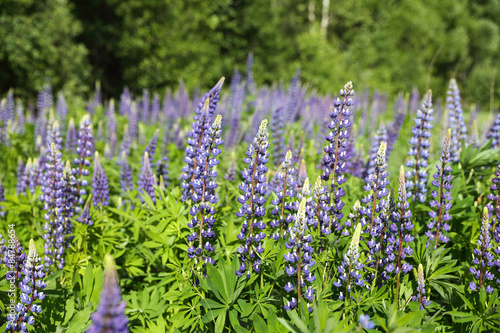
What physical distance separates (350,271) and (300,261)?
0.90 feet

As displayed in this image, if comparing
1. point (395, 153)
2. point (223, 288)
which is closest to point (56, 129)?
point (223, 288)

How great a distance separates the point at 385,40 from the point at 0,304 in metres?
29.3

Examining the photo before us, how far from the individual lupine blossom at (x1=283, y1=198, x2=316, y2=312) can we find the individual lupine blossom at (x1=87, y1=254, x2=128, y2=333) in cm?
97

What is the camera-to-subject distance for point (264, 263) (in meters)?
2.46

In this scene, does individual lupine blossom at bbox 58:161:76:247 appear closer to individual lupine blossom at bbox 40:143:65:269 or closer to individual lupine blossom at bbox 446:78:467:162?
individual lupine blossom at bbox 40:143:65:269

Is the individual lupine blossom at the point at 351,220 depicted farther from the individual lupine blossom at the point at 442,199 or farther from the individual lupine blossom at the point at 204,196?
the individual lupine blossom at the point at 204,196

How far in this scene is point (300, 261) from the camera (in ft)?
7.38

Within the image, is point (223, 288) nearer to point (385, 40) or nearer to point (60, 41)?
point (60, 41)

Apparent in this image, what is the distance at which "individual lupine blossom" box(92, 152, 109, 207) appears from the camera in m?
3.35

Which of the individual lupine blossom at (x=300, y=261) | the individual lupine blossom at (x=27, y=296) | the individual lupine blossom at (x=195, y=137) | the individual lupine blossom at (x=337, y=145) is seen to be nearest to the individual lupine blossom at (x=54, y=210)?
the individual lupine blossom at (x=27, y=296)

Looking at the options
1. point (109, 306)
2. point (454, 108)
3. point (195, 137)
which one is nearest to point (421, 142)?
point (454, 108)

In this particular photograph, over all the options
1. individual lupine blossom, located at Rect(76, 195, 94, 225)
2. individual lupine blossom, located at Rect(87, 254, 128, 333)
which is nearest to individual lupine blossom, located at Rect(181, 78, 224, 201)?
individual lupine blossom, located at Rect(76, 195, 94, 225)

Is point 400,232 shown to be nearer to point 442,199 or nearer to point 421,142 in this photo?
point 442,199

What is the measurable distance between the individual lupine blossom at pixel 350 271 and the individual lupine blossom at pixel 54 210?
6.16 ft
